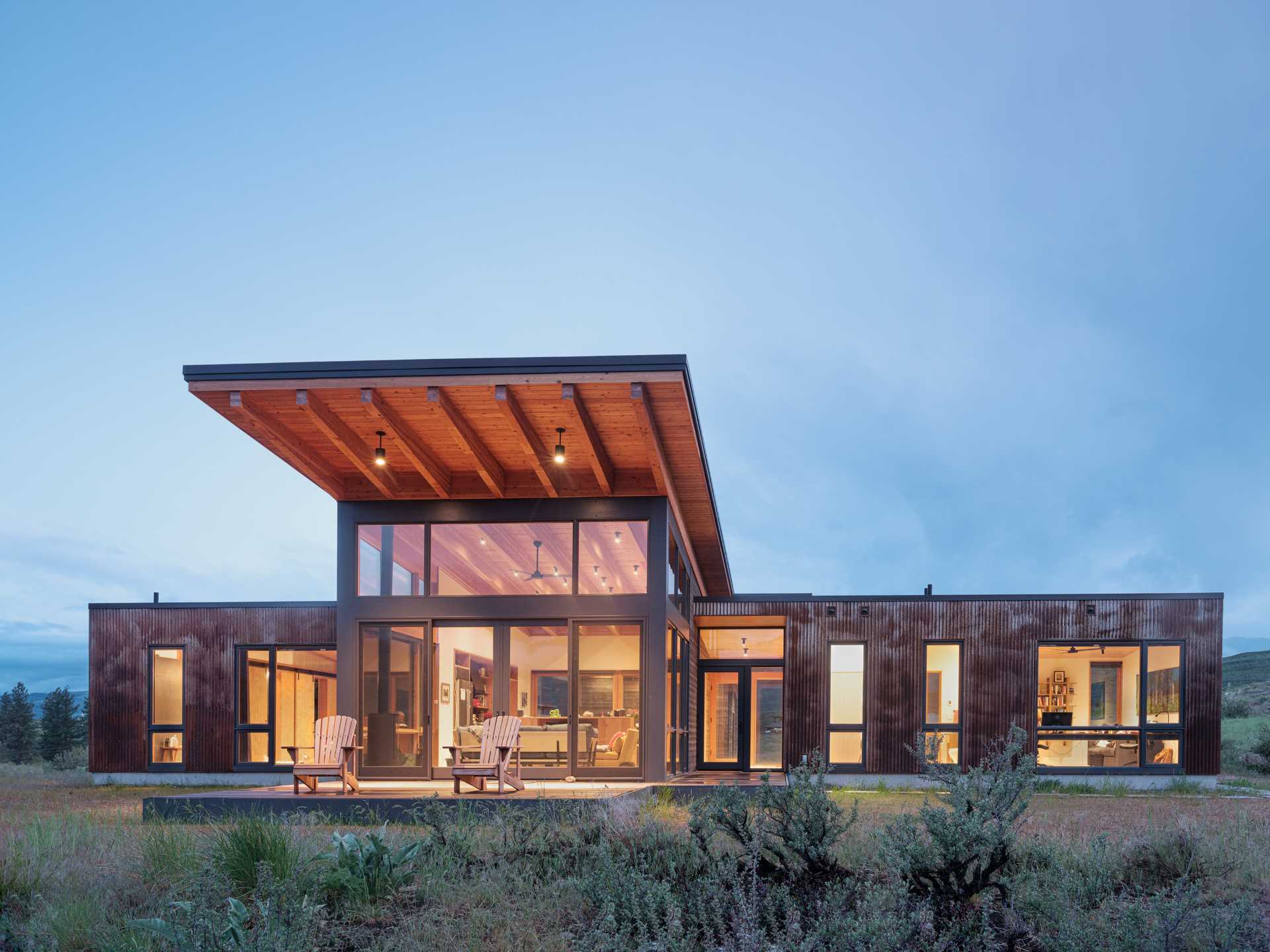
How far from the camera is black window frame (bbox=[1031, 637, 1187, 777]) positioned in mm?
15875

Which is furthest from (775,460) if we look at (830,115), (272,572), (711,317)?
(830,115)

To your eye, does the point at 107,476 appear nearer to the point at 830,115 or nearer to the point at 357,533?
the point at 830,115

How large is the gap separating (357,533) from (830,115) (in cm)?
3929

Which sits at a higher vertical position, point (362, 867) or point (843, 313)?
point (843, 313)

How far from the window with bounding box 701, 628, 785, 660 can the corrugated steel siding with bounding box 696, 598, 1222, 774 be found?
159 centimetres

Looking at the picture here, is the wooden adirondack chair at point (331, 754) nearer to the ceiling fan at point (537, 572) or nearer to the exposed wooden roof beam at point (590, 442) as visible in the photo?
the ceiling fan at point (537, 572)

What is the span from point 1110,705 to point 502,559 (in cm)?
1001

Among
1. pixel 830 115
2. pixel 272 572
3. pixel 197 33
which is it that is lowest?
pixel 272 572

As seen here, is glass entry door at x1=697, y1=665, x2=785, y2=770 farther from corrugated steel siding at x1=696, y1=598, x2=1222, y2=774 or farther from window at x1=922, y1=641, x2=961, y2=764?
window at x1=922, y1=641, x2=961, y2=764

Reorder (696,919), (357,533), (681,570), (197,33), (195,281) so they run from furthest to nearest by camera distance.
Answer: (195,281)
(197,33)
(681,570)
(357,533)
(696,919)

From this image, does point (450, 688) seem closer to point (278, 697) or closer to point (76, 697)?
point (278, 697)

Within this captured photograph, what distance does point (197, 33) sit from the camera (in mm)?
17625

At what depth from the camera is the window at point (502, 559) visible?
41.3 ft

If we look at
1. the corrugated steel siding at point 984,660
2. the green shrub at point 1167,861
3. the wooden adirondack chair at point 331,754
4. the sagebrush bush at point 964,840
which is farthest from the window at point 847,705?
the sagebrush bush at point 964,840
